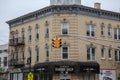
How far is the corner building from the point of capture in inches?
1874

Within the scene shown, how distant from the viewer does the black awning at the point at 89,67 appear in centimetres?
4697

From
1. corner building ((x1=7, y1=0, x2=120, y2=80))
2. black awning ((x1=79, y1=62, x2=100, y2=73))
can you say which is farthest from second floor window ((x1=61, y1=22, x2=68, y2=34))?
black awning ((x1=79, y1=62, x2=100, y2=73))

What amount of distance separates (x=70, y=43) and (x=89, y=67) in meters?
4.20

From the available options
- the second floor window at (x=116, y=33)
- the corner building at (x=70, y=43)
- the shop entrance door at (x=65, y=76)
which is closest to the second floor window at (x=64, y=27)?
the corner building at (x=70, y=43)

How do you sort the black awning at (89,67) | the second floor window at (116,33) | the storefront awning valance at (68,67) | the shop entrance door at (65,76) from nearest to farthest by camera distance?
the storefront awning valance at (68,67) → the black awning at (89,67) → the shop entrance door at (65,76) → the second floor window at (116,33)

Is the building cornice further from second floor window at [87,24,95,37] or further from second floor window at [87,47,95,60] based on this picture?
second floor window at [87,47,95,60]

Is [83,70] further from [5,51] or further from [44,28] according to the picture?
[5,51]

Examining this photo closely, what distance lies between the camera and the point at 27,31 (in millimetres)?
54750

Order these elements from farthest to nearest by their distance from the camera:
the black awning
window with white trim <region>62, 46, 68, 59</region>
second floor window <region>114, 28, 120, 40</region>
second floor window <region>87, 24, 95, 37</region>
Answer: second floor window <region>114, 28, 120, 40</region>
second floor window <region>87, 24, 95, 37</region>
window with white trim <region>62, 46, 68, 59</region>
the black awning

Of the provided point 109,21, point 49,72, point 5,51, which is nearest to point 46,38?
point 49,72

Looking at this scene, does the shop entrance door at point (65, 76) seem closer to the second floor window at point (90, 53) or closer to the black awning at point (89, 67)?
the black awning at point (89, 67)

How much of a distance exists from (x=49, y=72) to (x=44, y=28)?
701 centimetres

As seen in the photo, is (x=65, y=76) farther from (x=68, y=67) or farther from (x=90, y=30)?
(x=90, y=30)

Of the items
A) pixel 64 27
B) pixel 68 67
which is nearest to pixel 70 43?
pixel 64 27
